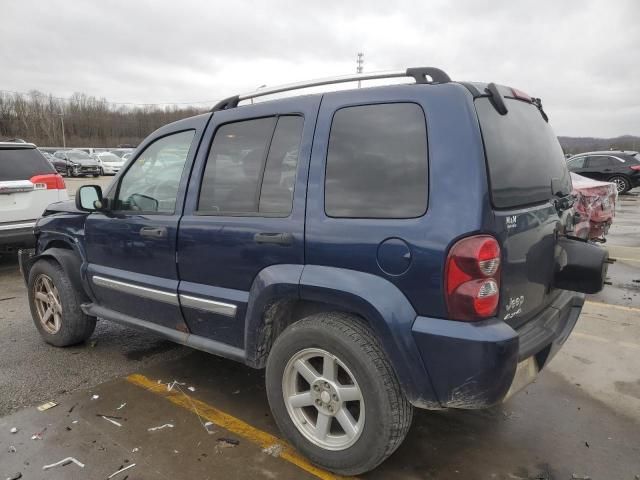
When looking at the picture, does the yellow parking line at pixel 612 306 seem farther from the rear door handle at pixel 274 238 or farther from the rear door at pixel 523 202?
the rear door handle at pixel 274 238

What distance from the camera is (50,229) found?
417 centimetres

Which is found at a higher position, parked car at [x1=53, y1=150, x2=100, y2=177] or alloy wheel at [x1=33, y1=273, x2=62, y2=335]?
parked car at [x1=53, y1=150, x2=100, y2=177]

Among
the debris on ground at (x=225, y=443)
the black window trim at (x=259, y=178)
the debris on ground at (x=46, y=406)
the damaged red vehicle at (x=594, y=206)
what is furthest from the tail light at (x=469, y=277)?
the damaged red vehicle at (x=594, y=206)

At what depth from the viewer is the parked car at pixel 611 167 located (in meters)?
19.3

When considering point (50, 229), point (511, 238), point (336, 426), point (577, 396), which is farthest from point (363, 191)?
point (50, 229)

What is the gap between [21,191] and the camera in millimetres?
6598

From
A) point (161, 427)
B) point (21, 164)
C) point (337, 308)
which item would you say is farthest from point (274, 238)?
point (21, 164)

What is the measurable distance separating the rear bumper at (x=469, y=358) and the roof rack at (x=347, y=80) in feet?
3.86

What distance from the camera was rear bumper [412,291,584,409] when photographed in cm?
206

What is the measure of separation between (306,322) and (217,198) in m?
1.02

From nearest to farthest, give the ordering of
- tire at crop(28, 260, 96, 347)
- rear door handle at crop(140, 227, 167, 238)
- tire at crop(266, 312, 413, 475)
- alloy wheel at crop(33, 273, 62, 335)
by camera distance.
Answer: tire at crop(266, 312, 413, 475)
rear door handle at crop(140, 227, 167, 238)
tire at crop(28, 260, 96, 347)
alloy wheel at crop(33, 273, 62, 335)

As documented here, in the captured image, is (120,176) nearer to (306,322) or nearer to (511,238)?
(306,322)

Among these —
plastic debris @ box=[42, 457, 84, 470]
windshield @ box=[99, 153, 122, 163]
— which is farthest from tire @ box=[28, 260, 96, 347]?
windshield @ box=[99, 153, 122, 163]

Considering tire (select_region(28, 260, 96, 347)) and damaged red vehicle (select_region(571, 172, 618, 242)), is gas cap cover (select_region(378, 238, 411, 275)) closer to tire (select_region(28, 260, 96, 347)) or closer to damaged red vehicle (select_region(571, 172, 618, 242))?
tire (select_region(28, 260, 96, 347))
